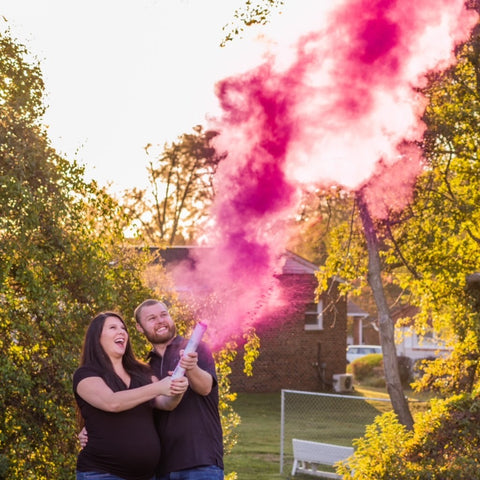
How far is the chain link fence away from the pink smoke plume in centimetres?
668

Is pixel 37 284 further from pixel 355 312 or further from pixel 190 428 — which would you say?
pixel 355 312

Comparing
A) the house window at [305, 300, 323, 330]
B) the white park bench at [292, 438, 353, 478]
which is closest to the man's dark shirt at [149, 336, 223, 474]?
the white park bench at [292, 438, 353, 478]

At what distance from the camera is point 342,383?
106 ft

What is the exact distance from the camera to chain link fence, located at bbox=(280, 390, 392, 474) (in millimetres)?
19938

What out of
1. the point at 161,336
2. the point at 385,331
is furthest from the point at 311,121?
the point at 161,336

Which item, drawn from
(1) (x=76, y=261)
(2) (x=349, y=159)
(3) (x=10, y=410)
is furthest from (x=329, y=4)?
(3) (x=10, y=410)

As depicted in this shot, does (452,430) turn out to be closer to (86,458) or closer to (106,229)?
(106,229)

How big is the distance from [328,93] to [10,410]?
18.8 feet

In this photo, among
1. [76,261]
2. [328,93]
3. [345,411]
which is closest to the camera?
[76,261]

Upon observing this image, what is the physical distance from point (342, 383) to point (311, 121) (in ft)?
75.0

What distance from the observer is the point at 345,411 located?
27.0 meters

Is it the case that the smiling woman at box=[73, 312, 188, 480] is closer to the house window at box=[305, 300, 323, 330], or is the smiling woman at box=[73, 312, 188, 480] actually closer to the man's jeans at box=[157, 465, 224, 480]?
the man's jeans at box=[157, 465, 224, 480]

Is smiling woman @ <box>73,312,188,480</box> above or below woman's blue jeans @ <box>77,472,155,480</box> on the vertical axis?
above

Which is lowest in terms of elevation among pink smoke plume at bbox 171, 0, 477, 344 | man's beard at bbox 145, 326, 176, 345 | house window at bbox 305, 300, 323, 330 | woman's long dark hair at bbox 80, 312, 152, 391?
woman's long dark hair at bbox 80, 312, 152, 391
